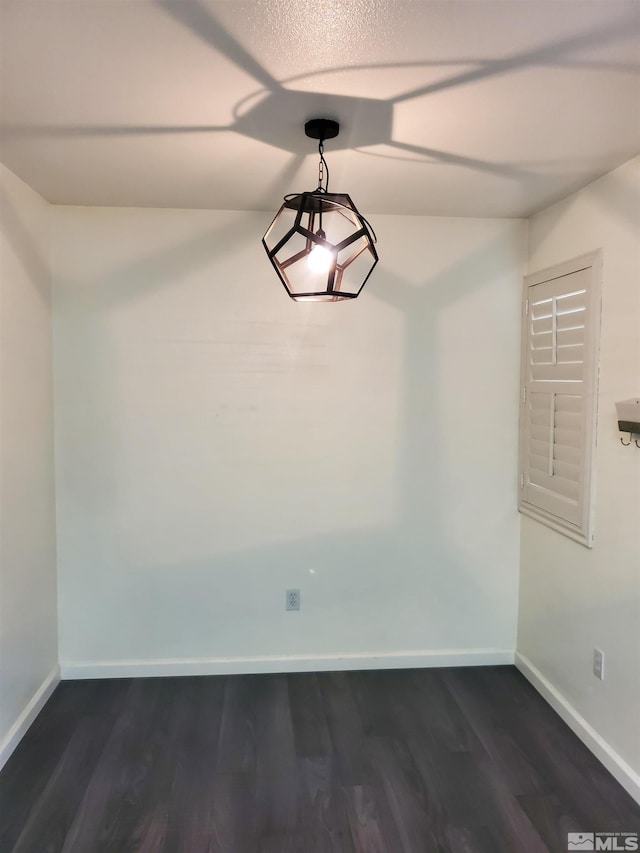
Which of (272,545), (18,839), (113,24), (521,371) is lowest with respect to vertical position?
(18,839)

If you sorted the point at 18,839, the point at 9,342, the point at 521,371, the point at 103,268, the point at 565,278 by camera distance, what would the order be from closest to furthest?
the point at 18,839 < the point at 9,342 < the point at 565,278 < the point at 103,268 < the point at 521,371

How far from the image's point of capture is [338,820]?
1959 millimetres

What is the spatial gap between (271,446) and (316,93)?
Answer: 1684 millimetres

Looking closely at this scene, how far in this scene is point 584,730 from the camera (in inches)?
94.0

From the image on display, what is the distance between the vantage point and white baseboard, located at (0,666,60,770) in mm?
2240

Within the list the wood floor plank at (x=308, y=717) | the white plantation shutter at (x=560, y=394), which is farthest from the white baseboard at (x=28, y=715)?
the white plantation shutter at (x=560, y=394)

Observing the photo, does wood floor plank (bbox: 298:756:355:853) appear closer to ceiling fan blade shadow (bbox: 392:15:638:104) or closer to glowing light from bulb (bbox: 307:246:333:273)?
glowing light from bulb (bbox: 307:246:333:273)

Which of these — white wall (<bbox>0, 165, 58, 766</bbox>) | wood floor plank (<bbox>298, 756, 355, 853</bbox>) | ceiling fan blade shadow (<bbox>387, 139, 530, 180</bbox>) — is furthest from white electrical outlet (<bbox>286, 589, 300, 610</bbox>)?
ceiling fan blade shadow (<bbox>387, 139, 530, 180</bbox>)

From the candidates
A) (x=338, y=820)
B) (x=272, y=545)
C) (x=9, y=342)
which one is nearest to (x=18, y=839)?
(x=338, y=820)

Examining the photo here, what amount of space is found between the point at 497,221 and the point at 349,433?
4.45 ft

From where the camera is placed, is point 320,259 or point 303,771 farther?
point 303,771

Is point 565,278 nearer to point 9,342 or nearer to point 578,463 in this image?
point 578,463

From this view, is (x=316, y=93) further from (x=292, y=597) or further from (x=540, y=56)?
(x=292, y=597)

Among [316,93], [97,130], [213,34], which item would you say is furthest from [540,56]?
[97,130]
